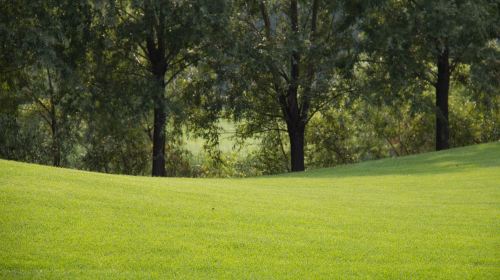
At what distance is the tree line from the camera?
2822 cm

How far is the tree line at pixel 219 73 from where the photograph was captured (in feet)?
92.6

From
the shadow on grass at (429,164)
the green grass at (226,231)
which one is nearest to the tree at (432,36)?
the shadow on grass at (429,164)

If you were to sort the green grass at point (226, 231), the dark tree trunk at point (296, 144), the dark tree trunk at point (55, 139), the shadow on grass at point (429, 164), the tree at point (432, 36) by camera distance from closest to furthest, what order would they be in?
the green grass at point (226, 231) < the shadow on grass at point (429, 164) < the tree at point (432, 36) < the dark tree trunk at point (55, 139) < the dark tree trunk at point (296, 144)

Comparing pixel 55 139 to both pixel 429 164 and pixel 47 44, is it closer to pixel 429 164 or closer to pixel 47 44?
pixel 47 44

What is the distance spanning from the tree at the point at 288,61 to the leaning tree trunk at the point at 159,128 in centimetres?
296

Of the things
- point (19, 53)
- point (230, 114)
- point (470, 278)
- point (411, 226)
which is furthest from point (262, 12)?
point (470, 278)

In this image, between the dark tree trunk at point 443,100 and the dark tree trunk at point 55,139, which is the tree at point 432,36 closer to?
the dark tree trunk at point 443,100

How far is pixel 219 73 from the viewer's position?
30938 mm

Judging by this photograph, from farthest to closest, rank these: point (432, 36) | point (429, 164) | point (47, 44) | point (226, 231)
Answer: point (432, 36), point (47, 44), point (429, 164), point (226, 231)

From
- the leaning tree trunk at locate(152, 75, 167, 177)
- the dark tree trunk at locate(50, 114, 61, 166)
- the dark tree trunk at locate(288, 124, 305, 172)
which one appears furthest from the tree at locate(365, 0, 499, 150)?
the dark tree trunk at locate(50, 114, 61, 166)

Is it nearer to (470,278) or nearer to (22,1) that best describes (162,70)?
(22,1)

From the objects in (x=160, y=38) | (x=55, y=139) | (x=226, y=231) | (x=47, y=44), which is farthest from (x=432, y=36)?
(x=226, y=231)

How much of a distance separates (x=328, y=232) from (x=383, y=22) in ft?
69.3

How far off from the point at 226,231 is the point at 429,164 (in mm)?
13550
